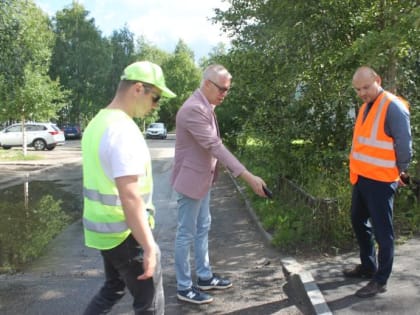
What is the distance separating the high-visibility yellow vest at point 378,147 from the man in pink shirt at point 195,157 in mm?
1160

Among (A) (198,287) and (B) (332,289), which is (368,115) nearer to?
(B) (332,289)

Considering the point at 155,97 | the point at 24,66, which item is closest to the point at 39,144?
the point at 24,66

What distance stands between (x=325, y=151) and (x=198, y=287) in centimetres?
351

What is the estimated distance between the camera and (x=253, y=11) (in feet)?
27.4

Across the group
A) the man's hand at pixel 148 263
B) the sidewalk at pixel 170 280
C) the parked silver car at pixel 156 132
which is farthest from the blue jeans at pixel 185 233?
the parked silver car at pixel 156 132

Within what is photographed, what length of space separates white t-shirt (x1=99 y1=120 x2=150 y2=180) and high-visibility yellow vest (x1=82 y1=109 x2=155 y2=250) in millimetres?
36

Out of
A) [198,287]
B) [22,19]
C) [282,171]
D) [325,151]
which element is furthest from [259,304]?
[22,19]

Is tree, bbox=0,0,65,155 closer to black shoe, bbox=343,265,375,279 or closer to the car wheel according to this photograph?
the car wheel

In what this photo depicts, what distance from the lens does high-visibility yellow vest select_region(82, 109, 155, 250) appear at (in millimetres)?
2655

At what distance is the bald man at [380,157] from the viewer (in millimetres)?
4008

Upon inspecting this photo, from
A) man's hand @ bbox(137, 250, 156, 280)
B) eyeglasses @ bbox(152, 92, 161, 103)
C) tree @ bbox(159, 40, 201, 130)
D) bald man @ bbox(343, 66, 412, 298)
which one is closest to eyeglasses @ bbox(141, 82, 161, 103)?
eyeglasses @ bbox(152, 92, 161, 103)

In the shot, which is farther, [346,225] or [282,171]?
[282,171]

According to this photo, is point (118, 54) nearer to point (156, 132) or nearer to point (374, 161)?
point (156, 132)

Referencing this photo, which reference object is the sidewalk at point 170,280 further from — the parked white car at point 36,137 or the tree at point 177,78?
the tree at point 177,78
